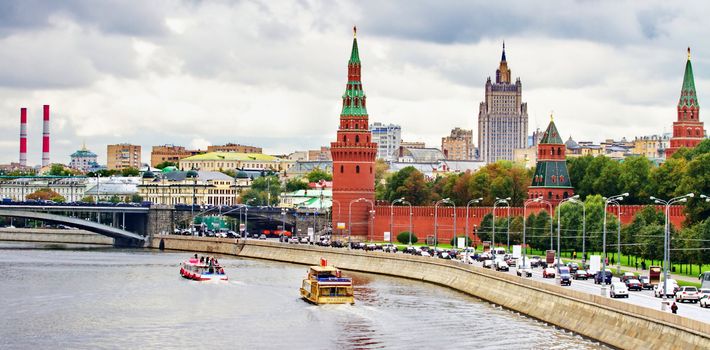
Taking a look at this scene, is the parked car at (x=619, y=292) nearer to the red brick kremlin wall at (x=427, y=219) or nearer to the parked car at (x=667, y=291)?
the parked car at (x=667, y=291)

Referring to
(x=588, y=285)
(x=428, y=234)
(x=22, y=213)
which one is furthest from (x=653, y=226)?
(x=22, y=213)

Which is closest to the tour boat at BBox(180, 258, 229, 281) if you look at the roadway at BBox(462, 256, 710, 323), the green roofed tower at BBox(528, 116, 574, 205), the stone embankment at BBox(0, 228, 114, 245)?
the roadway at BBox(462, 256, 710, 323)

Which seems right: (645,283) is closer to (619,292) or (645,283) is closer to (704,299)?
(619,292)

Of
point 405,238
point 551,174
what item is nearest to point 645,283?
point 551,174

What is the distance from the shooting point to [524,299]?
87.4 metres

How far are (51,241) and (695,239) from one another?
110 meters

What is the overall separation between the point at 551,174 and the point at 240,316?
85.9 meters

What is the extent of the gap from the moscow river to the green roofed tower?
4734 cm

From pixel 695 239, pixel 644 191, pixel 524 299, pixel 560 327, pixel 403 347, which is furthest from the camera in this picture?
pixel 644 191

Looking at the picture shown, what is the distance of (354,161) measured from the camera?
595ft

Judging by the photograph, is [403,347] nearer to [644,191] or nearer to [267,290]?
[267,290]

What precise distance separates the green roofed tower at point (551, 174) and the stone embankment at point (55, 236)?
182 ft

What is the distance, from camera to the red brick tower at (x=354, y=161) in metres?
181

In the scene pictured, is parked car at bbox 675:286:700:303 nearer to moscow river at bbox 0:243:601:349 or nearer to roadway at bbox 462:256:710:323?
roadway at bbox 462:256:710:323
